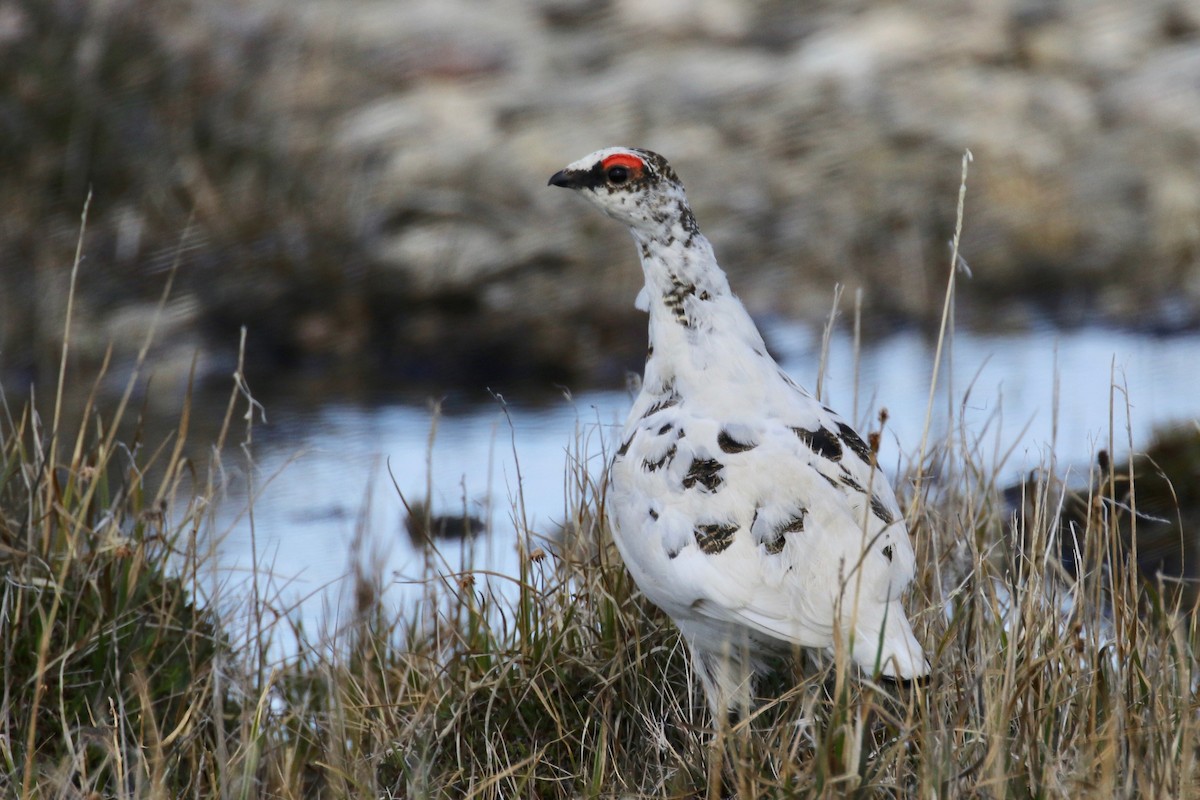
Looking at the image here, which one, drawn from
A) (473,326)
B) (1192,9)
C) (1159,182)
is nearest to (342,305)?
(473,326)

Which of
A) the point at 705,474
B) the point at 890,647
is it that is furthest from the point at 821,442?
the point at 890,647

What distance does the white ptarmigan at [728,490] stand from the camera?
242cm

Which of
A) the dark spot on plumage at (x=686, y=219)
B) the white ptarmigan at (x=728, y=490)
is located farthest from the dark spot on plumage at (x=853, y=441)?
the dark spot on plumage at (x=686, y=219)

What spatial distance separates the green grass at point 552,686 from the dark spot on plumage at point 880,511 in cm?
6

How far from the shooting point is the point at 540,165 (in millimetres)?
7727

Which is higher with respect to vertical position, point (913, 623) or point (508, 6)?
point (508, 6)

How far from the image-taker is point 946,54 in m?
8.77

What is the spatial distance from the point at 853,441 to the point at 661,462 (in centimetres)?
37

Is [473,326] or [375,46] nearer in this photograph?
[473,326]

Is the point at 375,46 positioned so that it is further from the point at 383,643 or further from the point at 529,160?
the point at 383,643

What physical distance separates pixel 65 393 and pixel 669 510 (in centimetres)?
353

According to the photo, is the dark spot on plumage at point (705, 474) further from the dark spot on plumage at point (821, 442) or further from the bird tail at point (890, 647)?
the bird tail at point (890, 647)

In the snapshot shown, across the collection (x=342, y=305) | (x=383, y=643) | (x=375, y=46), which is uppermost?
(x=375, y=46)

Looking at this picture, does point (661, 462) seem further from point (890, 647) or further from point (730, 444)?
point (890, 647)
